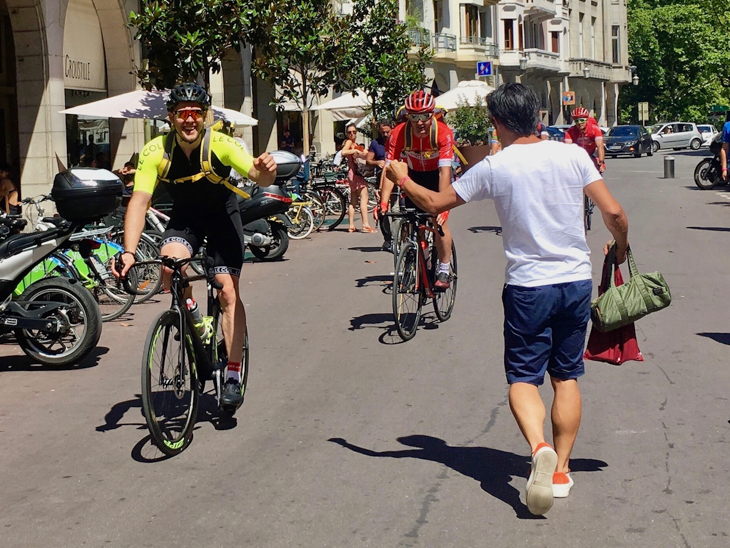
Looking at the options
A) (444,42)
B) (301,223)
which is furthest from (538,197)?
(444,42)

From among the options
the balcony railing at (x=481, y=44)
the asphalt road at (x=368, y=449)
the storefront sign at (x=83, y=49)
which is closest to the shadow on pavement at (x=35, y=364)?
the asphalt road at (x=368, y=449)

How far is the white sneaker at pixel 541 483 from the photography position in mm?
4434

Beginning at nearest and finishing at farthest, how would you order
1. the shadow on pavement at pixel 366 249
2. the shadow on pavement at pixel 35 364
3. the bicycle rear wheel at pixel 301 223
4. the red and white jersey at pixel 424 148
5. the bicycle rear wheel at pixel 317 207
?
1. the shadow on pavement at pixel 35 364
2. the red and white jersey at pixel 424 148
3. the shadow on pavement at pixel 366 249
4. the bicycle rear wheel at pixel 301 223
5. the bicycle rear wheel at pixel 317 207

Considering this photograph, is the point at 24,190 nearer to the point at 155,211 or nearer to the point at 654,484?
the point at 155,211

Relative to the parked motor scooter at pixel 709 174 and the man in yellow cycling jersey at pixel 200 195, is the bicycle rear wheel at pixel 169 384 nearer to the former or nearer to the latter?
the man in yellow cycling jersey at pixel 200 195

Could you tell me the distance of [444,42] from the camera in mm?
54531

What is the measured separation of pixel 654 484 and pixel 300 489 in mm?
1571

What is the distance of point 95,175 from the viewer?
8.38m

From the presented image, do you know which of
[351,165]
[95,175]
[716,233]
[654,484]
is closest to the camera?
[654,484]

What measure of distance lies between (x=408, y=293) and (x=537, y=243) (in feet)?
13.6

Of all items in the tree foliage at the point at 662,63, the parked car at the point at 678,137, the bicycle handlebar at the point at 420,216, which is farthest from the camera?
the tree foliage at the point at 662,63

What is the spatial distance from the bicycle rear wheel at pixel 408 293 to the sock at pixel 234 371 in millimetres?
2575

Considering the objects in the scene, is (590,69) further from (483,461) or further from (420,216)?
(483,461)

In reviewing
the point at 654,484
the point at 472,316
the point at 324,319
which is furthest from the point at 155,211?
the point at 654,484
